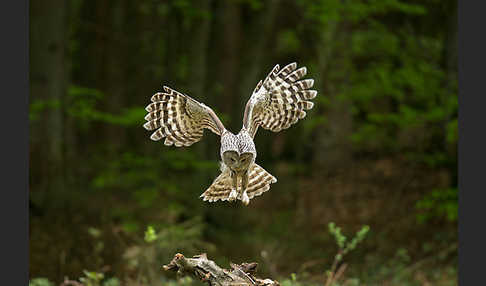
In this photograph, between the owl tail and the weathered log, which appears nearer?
the weathered log

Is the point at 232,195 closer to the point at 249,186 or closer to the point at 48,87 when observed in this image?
the point at 249,186

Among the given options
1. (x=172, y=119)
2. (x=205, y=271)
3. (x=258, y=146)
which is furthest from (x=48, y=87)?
(x=205, y=271)

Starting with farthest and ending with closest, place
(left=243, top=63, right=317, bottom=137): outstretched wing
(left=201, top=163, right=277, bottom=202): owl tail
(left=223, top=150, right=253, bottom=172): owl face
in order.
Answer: (left=243, top=63, right=317, bottom=137): outstretched wing
(left=201, top=163, right=277, bottom=202): owl tail
(left=223, top=150, right=253, bottom=172): owl face

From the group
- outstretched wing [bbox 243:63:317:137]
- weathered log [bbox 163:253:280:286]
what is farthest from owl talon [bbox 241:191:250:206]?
outstretched wing [bbox 243:63:317:137]

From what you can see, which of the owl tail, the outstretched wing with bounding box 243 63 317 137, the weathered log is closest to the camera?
the weathered log

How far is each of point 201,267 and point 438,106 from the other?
7.72m

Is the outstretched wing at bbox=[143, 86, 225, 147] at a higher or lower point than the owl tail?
higher

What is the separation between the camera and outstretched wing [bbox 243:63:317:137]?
153 inches

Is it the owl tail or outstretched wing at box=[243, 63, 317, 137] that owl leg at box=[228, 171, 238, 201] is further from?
outstretched wing at box=[243, 63, 317, 137]

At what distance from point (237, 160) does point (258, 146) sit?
32.2 feet

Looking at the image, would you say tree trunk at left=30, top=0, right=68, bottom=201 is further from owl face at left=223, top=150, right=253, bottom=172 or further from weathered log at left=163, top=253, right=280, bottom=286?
owl face at left=223, top=150, right=253, bottom=172

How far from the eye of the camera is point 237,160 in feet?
10.8

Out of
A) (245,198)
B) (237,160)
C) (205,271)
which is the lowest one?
(205,271)

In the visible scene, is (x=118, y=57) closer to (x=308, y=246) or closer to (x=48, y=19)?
(x=48, y=19)
